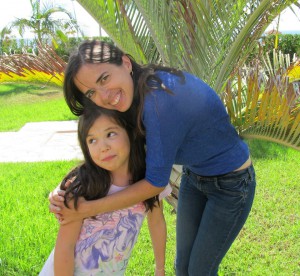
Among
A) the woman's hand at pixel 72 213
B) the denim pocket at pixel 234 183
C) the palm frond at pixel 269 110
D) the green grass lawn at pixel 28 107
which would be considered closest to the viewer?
the woman's hand at pixel 72 213

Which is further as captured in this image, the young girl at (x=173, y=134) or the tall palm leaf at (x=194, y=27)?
the tall palm leaf at (x=194, y=27)

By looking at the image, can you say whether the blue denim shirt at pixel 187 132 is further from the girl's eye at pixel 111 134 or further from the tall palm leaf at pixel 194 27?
the tall palm leaf at pixel 194 27

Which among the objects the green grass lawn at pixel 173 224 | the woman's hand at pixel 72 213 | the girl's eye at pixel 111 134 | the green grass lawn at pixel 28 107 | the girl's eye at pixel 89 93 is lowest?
the green grass lawn at pixel 28 107

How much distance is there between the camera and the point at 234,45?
7.24 ft

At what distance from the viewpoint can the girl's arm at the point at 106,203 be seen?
147 cm

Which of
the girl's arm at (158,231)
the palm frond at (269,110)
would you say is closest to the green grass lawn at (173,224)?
the girl's arm at (158,231)

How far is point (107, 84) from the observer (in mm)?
1381

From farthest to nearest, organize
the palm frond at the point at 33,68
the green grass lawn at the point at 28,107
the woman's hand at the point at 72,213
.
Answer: the green grass lawn at the point at 28,107, the palm frond at the point at 33,68, the woman's hand at the point at 72,213

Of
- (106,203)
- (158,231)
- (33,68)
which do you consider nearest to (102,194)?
(106,203)

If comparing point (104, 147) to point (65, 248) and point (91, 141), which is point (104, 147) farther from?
point (65, 248)

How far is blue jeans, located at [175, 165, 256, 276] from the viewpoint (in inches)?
67.2

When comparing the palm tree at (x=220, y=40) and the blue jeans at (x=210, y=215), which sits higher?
the palm tree at (x=220, y=40)

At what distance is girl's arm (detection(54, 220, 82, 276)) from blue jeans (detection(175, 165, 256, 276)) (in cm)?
60

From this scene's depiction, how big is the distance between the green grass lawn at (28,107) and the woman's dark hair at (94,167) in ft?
18.7
